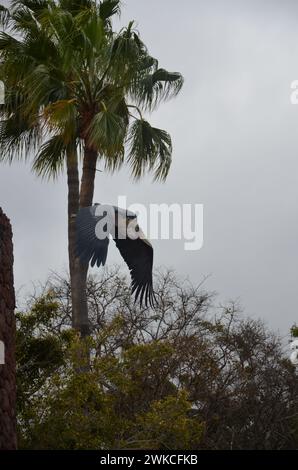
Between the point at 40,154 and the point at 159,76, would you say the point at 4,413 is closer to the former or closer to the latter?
the point at 40,154

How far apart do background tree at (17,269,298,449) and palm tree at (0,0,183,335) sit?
2.07 m

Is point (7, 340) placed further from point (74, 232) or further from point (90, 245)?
point (74, 232)

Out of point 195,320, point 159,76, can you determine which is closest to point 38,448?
point 159,76

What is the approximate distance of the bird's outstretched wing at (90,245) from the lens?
1466cm

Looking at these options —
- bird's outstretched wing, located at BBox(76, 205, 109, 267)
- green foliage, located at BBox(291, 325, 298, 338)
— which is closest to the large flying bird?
bird's outstretched wing, located at BBox(76, 205, 109, 267)

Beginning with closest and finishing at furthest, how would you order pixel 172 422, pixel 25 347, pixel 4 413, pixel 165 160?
pixel 4 413, pixel 172 422, pixel 25 347, pixel 165 160

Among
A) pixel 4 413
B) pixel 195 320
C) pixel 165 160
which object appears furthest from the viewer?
pixel 195 320

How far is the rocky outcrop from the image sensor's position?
10102 mm

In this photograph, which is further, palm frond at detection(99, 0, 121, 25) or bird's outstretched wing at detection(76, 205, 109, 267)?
palm frond at detection(99, 0, 121, 25)

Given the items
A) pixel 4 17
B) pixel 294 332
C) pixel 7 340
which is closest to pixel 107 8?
pixel 4 17

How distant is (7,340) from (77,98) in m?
8.27

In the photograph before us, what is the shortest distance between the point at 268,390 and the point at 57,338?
6.05 m

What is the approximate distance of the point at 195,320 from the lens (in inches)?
926

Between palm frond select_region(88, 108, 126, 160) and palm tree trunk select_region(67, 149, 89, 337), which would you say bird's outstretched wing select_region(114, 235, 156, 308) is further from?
palm frond select_region(88, 108, 126, 160)
